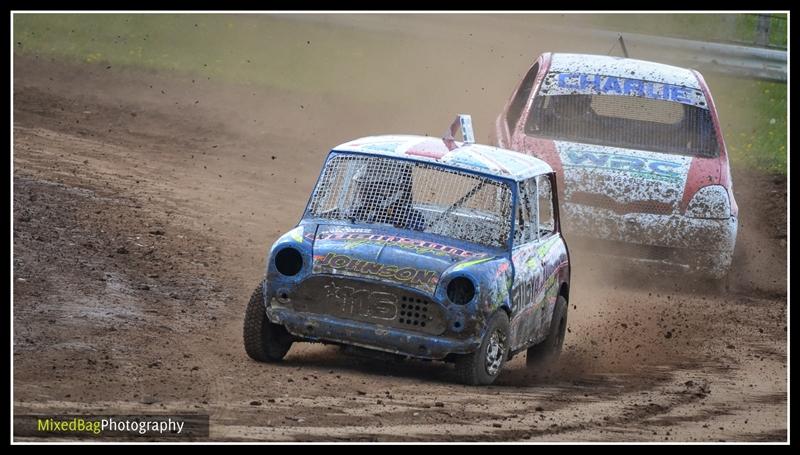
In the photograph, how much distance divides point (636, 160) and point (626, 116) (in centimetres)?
80

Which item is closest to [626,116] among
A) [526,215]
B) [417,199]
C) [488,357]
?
[526,215]

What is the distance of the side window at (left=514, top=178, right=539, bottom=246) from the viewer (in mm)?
9422

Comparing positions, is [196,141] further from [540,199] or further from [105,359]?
[105,359]

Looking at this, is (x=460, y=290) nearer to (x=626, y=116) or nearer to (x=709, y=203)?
(x=709, y=203)

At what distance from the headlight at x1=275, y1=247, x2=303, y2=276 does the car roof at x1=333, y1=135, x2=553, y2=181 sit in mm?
1000

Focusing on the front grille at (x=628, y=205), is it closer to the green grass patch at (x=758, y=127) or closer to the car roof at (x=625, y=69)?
the car roof at (x=625, y=69)

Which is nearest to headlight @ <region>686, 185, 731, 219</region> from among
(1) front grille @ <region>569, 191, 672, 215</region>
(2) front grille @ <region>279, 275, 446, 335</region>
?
(1) front grille @ <region>569, 191, 672, 215</region>

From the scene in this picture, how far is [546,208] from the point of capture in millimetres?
10852

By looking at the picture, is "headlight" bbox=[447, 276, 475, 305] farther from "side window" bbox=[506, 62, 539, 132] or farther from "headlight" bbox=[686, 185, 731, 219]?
"side window" bbox=[506, 62, 539, 132]

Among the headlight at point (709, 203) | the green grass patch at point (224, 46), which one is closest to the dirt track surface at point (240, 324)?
the headlight at point (709, 203)

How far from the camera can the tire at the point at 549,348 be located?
10.2 m

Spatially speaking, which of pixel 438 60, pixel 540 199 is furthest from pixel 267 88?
pixel 540 199

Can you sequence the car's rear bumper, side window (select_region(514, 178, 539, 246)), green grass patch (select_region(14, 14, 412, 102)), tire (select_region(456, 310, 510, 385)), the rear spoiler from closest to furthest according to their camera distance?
the car's rear bumper → tire (select_region(456, 310, 510, 385)) → side window (select_region(514, 178, 539, 246)) → the rear spoiler → green grass patch (select_region(14, 14, 412, 102))

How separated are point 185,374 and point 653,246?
567 centimetres
